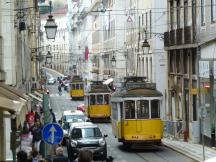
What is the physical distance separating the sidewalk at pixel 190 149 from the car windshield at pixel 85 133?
4070 millimetres

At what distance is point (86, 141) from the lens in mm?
30703

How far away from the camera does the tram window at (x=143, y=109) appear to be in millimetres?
33750

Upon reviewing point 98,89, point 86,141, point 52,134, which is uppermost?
point 52,134

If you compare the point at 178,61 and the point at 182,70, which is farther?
the point at 178,61

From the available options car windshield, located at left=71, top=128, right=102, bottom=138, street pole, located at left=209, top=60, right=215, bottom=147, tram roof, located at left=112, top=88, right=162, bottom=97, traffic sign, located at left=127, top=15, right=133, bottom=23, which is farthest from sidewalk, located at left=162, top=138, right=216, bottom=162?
traffic sign, located at left=127, top=15, right=133, bottom=23

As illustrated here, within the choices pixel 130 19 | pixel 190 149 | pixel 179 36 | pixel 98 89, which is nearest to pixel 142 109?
pixel 190 149

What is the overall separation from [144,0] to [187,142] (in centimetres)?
2792

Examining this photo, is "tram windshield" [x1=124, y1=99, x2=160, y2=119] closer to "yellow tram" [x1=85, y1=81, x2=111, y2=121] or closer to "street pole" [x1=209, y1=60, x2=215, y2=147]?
"street pole" [x1=209, y1=60, x2=215, y2=147]

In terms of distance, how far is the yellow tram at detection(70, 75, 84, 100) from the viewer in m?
91.7

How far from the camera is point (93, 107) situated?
5784 centimetres

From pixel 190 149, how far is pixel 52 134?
639 inches

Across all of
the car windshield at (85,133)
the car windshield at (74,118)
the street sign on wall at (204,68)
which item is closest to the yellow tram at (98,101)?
the car windshield at (74,118)

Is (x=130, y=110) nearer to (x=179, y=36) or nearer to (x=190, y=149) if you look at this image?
(x=190, y=149)

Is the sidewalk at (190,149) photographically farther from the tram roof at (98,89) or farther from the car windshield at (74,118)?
the tram roof at (98,89)
